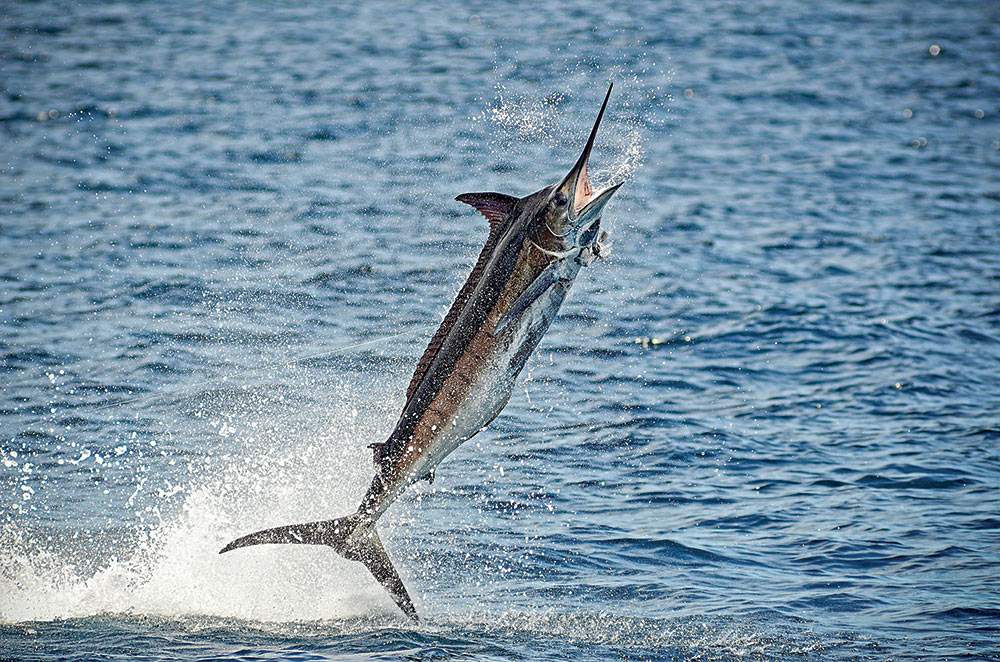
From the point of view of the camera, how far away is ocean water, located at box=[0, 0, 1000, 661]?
34.2ft

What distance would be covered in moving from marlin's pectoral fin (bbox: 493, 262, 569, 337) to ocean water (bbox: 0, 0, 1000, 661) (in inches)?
59.4

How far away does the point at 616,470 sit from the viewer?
13.2 meters

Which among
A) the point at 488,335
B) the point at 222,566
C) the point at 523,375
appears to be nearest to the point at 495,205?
the point at 488,335

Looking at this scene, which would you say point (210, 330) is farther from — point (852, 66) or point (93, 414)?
point (852, 66)

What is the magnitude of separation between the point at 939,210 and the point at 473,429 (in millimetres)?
16496

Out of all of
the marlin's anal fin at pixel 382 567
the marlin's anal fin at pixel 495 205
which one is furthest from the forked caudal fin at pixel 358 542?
the marlin's anal fin at pixel 495 205

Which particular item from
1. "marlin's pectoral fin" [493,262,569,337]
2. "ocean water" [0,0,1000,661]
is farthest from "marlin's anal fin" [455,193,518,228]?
"ocean water" [0,0,1000,661]

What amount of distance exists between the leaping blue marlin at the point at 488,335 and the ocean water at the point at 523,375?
127 centimetres

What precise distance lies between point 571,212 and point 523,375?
23.2 ft

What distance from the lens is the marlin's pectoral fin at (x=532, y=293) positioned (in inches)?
332

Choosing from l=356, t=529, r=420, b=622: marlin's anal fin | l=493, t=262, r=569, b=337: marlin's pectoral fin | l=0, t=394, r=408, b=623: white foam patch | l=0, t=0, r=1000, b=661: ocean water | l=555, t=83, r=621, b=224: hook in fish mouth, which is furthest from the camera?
l=0, t=0, r=1000, b=661: ocean water

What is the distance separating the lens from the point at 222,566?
1080 cm

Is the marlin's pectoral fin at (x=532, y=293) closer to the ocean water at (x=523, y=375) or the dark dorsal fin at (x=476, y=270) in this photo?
the dark dorsal fin at (x=476, y=270)

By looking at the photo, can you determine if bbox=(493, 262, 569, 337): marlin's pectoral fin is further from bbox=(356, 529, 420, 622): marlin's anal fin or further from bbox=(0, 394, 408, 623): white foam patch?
bbox=(0, 394, 408, 623): white foam patch
